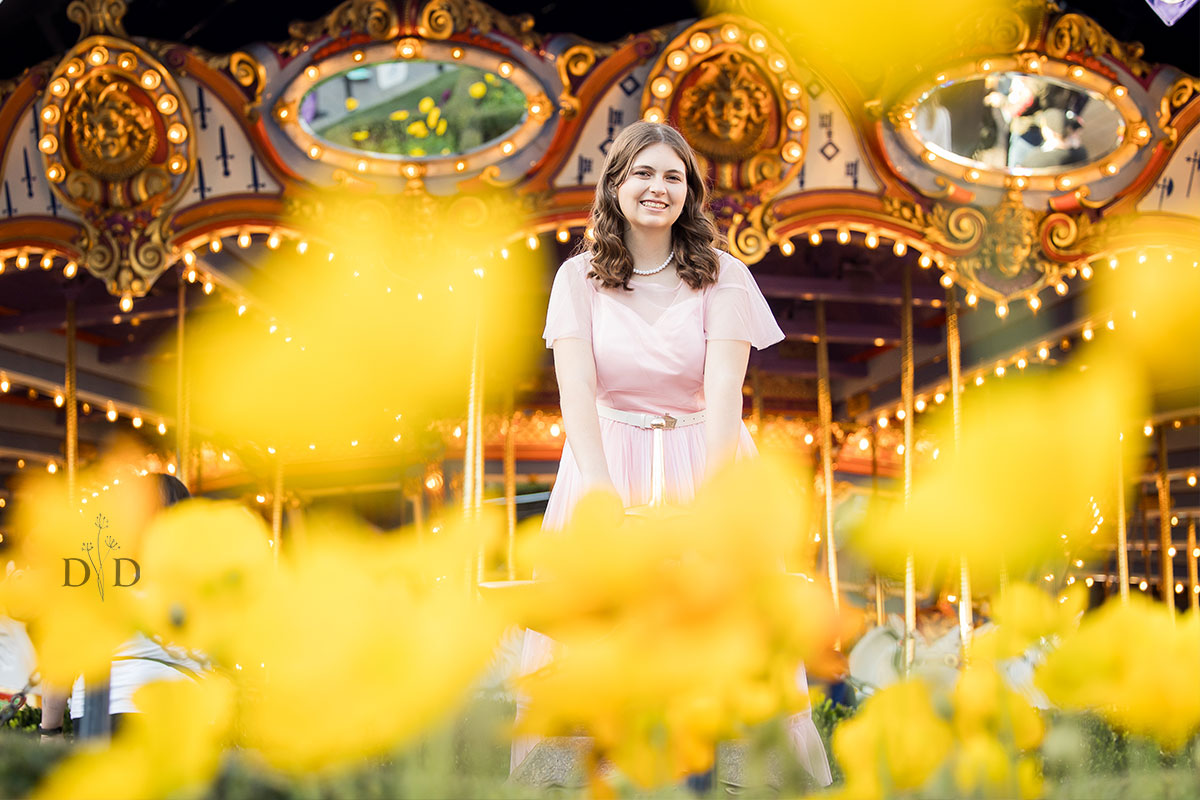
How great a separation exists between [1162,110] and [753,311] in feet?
15.0

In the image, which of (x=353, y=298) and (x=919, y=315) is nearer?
(x=353, y=298)

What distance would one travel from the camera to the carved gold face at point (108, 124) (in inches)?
211

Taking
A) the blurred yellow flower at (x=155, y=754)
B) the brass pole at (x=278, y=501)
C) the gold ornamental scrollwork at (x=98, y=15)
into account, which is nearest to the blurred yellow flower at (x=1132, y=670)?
the blurred yellow flower at (x=155, y=754)

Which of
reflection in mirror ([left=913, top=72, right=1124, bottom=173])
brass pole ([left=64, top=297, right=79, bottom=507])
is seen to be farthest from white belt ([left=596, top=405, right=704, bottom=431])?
brass pole ([left=64, top=297, right=79, bottom=507])

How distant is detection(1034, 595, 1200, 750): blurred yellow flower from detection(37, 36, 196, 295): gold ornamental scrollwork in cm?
546

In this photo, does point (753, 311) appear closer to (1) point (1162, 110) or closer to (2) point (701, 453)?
(2) point (701, 453)

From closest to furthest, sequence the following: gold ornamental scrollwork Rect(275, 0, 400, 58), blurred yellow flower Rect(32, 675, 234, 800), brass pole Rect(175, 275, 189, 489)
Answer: blurred yellow flower Rect(32, 675, 234, 800)
gold ornamental scrollwork Rect(275, 0, 400, 58)
brass pole Rect(175, 275, 189, 489)

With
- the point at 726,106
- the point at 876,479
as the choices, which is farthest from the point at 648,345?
the point at 876,479

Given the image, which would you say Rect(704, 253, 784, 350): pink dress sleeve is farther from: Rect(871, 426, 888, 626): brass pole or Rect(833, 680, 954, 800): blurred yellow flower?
Rect(871, 426, 888, 626): brass pole

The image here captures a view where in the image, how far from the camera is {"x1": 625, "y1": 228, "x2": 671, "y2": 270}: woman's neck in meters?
2.08

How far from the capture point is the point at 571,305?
80.0 inches

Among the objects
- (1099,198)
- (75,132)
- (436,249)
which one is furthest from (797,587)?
(1099,198)

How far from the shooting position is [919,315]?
29.8 ft

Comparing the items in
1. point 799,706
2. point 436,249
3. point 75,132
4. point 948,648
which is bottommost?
point 948,648
